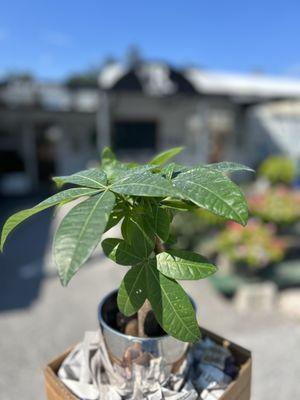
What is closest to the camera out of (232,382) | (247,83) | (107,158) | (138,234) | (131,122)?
(138,234)

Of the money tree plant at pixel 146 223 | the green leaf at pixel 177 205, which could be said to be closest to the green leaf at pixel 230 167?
the money tree plant at pixel 146 223

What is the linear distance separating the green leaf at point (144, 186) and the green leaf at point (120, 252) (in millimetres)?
179

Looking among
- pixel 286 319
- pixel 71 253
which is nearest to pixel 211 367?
pixel 71 253

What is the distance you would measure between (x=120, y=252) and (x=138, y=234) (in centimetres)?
6

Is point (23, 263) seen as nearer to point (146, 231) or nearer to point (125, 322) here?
point (125, 322)

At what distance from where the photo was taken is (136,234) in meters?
0.72

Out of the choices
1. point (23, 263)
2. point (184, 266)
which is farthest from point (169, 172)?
point (23, 263)

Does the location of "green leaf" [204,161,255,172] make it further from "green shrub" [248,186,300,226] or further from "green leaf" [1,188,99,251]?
"green shrub" [248,186,300,226]

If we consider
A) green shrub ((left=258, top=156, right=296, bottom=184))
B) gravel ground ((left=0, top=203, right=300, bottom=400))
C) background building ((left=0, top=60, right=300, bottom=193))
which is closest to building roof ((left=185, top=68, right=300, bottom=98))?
background building ((left=0, top=60, right=300, bottom=193))

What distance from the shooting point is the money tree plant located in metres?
0.52

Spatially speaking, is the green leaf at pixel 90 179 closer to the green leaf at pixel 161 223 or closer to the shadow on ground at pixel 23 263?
the green leaf at pixel 161 223

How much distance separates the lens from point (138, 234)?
0.72 meters

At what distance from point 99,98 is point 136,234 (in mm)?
7579

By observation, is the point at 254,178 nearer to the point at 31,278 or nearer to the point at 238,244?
the point at 238,244
